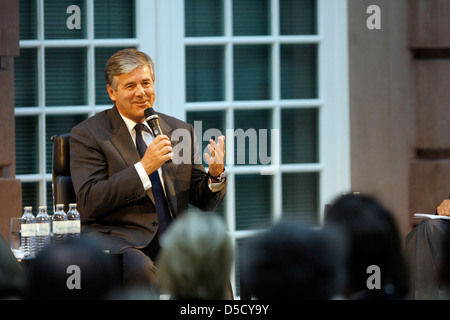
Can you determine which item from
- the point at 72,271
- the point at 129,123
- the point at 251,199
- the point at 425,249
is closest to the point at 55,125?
the point at 129,123

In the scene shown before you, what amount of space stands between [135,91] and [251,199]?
1.47 meters

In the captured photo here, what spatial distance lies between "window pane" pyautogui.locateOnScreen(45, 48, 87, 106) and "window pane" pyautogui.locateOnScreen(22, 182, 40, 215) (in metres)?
0.47

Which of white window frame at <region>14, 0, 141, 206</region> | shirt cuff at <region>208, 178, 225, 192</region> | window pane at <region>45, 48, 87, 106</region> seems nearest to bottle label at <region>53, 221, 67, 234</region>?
shirt cuff at <region>208, 178, 225, 192</region>

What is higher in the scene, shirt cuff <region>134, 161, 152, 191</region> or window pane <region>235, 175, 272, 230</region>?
shirt cuff <region>134, 161, 152, 191</region>

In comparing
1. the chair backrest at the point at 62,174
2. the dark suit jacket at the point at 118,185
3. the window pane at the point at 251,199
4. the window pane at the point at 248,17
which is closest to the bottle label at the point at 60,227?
the dark suit jacket at the point at 118,185

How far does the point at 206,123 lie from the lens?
422 cm

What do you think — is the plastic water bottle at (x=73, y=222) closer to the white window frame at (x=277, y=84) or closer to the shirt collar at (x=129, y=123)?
the shirt collar at (x=129, y=123)

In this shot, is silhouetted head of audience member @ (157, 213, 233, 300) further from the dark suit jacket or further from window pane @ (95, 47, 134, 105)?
window pane @ (95, 47, 134, 105)

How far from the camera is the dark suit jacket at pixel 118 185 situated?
287cm

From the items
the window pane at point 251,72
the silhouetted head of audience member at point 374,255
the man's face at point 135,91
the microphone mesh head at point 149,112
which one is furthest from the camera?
the window pane at point 251,72

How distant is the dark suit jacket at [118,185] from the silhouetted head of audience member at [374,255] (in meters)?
1.57

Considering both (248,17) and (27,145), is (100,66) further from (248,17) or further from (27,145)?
(248,17)

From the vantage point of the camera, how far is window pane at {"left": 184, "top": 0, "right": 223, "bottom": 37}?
418 cm

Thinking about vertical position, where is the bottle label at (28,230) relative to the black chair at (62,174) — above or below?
below
